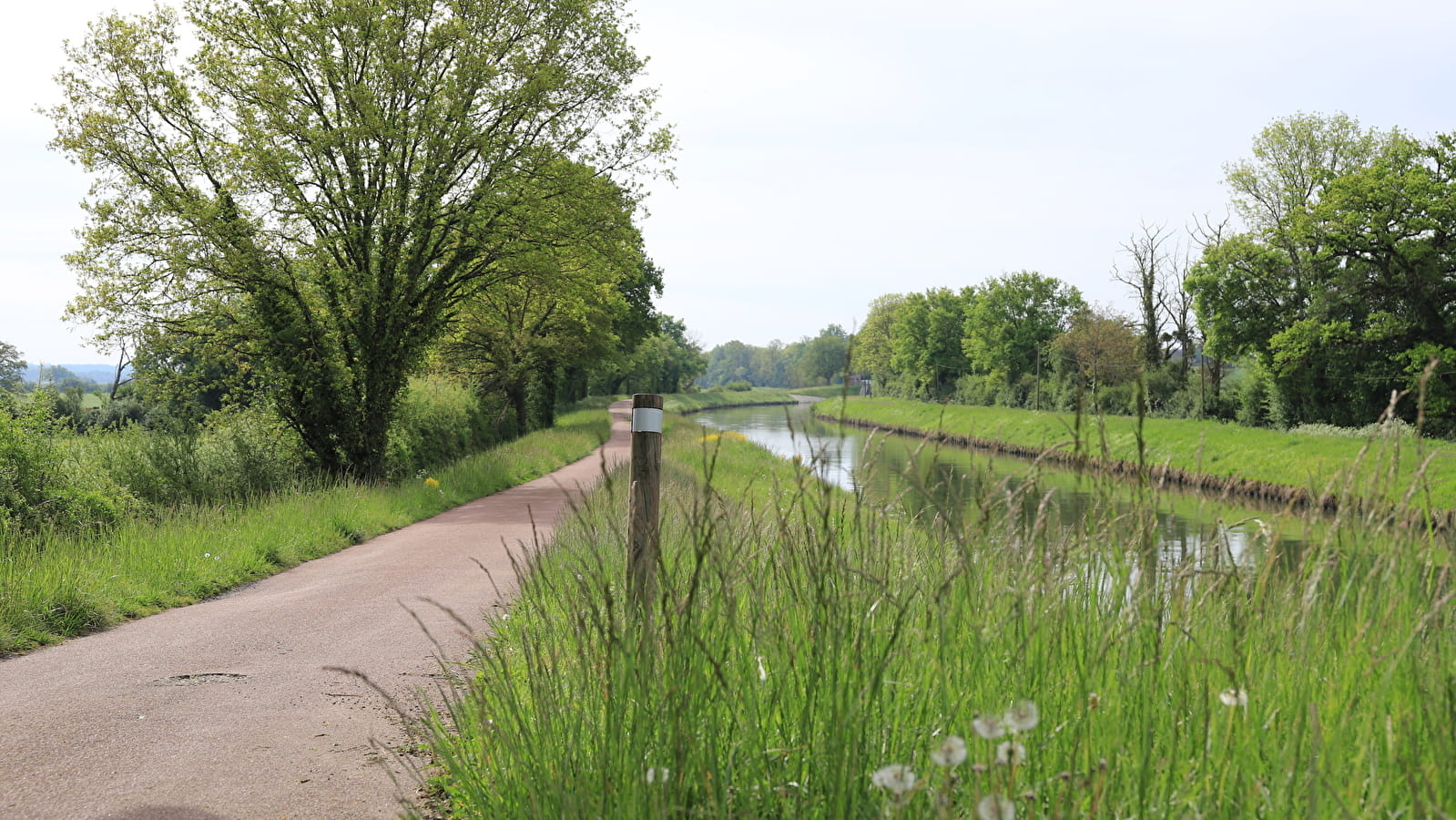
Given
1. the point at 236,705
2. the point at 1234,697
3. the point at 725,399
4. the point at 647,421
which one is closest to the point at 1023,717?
the point at 1234,697

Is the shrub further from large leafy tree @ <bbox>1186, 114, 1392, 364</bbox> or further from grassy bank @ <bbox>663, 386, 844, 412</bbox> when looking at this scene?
grassy bank @ <bbox>663, 386, 844, 412</bbox>

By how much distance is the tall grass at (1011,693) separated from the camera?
1976mm

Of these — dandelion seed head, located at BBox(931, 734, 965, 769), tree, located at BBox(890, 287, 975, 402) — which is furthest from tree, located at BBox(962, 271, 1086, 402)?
dandelion seed head, located at BBox(931, 734, 965, 769)

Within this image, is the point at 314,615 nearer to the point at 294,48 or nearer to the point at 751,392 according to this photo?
the point at 294,48

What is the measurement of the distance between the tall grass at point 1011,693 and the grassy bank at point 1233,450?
0.19m

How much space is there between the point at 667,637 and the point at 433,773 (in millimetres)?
2363

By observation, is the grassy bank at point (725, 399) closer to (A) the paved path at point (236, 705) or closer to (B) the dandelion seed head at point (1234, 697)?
(A) the paved path at point (236, 705)

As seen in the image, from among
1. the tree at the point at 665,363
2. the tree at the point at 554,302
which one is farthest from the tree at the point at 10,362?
the tree at the point at 554,302

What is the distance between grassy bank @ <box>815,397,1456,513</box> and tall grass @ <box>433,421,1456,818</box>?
0.19 meters

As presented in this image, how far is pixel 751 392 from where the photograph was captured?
120 meters

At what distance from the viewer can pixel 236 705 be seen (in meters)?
4.89

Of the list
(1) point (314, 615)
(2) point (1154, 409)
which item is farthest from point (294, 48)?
(2) point (1154, 409)

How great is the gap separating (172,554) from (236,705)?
14.4 feet

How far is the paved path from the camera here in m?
3.68
